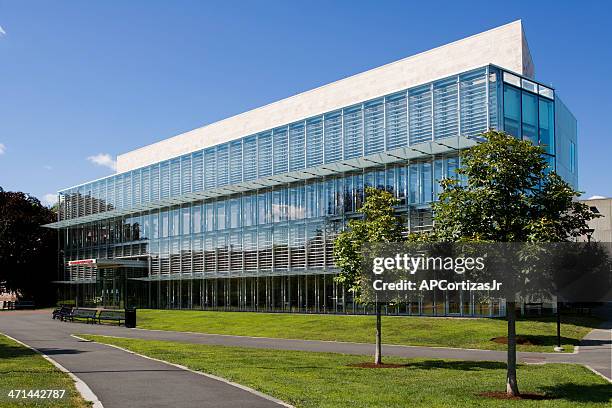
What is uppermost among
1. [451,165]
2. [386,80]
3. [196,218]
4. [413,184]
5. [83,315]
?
[386,80]

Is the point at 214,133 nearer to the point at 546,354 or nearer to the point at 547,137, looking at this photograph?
the point at 547,137

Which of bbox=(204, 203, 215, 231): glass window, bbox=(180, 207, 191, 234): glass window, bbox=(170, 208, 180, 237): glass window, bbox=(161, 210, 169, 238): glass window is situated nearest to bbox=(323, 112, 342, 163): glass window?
bbox=(204, 203, 215, 231): glass window

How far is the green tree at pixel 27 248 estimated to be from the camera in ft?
257

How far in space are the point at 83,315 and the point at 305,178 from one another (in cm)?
1806

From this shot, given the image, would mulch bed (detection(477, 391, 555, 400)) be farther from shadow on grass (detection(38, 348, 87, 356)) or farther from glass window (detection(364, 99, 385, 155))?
glass window (detection(364, 99, 385, 155))

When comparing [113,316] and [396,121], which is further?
[113,316]

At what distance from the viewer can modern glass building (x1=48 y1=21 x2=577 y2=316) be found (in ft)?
133

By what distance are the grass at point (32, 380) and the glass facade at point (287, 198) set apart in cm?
1513

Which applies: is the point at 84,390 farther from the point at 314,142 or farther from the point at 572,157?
the point at 572,157

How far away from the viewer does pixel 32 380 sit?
1633cm

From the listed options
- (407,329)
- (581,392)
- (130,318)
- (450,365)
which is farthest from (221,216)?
(581,392)

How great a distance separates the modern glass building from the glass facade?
10 centimetres

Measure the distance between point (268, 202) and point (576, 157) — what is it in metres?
22.6

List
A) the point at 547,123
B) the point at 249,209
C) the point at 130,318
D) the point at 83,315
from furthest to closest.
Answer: the point at 249,209 < the point at 83,315 < the point at 130,318 < the point at 547,123
